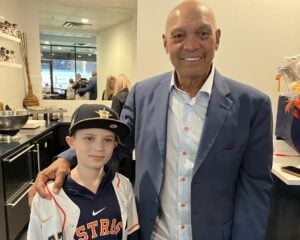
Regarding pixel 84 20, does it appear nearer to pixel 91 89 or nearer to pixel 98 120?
pixel 91 89

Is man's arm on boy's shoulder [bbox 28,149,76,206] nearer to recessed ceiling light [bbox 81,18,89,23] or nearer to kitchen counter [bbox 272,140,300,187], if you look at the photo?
kitchen counter [bbox 272,140,300,187]

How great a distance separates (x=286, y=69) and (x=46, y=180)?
1942 mm

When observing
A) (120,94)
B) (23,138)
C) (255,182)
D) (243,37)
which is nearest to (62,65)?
(120,94)

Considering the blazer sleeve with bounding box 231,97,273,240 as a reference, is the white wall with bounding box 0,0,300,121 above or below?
above

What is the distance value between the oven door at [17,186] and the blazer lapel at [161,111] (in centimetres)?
165

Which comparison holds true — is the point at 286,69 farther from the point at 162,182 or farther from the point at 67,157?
the point at 67,157

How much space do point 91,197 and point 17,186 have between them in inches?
71.4

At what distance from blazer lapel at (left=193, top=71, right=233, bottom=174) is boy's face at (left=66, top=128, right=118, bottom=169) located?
0.37m

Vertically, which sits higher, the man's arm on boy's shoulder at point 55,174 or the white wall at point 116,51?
the white wall at point 116,51

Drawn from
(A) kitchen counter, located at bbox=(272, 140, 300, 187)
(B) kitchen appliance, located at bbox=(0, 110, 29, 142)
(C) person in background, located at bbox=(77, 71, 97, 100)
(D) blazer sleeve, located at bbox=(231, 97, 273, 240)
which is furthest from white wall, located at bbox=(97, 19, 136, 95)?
(D) blazer sleeve, located at bbox=(231, 97, 273, 240)

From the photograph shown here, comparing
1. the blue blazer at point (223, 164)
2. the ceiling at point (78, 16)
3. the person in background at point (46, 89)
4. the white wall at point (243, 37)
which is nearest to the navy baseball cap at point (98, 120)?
the blue blazer at point (223, 164)

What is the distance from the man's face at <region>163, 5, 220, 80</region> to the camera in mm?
1087

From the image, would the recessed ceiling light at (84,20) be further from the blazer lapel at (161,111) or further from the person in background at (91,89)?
the blazer lapel at (161,111)

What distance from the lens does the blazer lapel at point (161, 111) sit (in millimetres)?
1118
